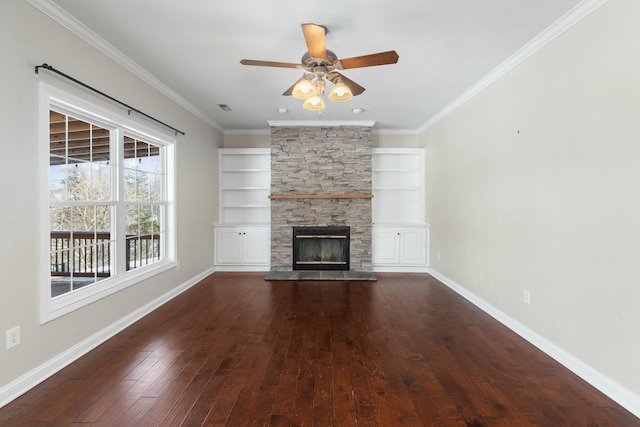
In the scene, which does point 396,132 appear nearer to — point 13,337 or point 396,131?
point 396,131

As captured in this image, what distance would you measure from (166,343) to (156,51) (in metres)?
2.72

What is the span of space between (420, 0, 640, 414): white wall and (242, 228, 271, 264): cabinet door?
3451 mm

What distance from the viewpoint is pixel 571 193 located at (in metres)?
2.26

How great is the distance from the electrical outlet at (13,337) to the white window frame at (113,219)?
17cm

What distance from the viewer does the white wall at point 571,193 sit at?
1.86 metres

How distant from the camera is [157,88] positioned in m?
3.49

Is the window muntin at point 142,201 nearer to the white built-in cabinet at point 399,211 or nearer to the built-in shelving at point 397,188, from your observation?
the white built-in cabinet at point 399,211

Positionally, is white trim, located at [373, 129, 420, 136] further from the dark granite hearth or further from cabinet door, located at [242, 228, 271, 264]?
cabinet door, located at [242, 228, 271, 264]

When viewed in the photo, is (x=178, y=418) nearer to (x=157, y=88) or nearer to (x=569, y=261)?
(x=569, y=261)

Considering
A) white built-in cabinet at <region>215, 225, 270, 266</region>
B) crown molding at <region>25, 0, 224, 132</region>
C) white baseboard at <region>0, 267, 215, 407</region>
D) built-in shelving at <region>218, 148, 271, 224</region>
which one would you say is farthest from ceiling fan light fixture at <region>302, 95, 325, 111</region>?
white built-in cabinet at <region>215, 225, 270, 266</region>

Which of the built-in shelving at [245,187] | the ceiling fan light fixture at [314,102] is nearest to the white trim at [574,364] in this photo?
the ceiling fan light fixture at [314,102]

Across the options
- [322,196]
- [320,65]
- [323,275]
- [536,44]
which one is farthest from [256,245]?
[536,44]

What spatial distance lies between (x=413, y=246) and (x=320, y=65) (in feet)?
12.7

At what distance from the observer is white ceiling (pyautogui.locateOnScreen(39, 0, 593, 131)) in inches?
84.7
